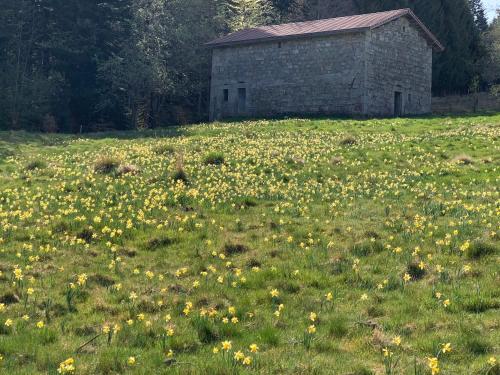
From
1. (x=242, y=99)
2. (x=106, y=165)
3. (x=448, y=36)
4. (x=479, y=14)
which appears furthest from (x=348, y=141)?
(x=479, y=14)

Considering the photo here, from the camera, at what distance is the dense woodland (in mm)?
42281

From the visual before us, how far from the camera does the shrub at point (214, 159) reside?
66.3 ft

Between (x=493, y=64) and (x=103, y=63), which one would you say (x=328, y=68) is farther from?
(x=493, y=64)

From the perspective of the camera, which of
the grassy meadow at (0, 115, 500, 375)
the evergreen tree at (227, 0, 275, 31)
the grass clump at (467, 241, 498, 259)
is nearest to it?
the grassy meadow at (0, 115, 500, 375)

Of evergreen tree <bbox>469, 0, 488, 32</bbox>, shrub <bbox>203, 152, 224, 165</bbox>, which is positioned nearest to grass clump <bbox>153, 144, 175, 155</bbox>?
shrub <bbox>203, 152, 224, 165</bbox>

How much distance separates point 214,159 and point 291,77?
2384 centimetres

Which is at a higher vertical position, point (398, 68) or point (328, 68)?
point (398, 68)

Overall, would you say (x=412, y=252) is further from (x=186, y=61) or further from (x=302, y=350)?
(x=186, y=61)

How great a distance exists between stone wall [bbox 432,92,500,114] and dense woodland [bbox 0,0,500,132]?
1517 mm

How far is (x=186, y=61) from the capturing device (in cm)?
4766

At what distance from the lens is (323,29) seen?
41.2 meters

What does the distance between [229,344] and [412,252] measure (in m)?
4.88

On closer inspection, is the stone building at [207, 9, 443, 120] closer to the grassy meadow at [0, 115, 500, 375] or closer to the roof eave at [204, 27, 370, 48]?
the roof eave at [204, 27, 370, 48]

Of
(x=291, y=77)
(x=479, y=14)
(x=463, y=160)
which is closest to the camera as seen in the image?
(x=463, y=160)
